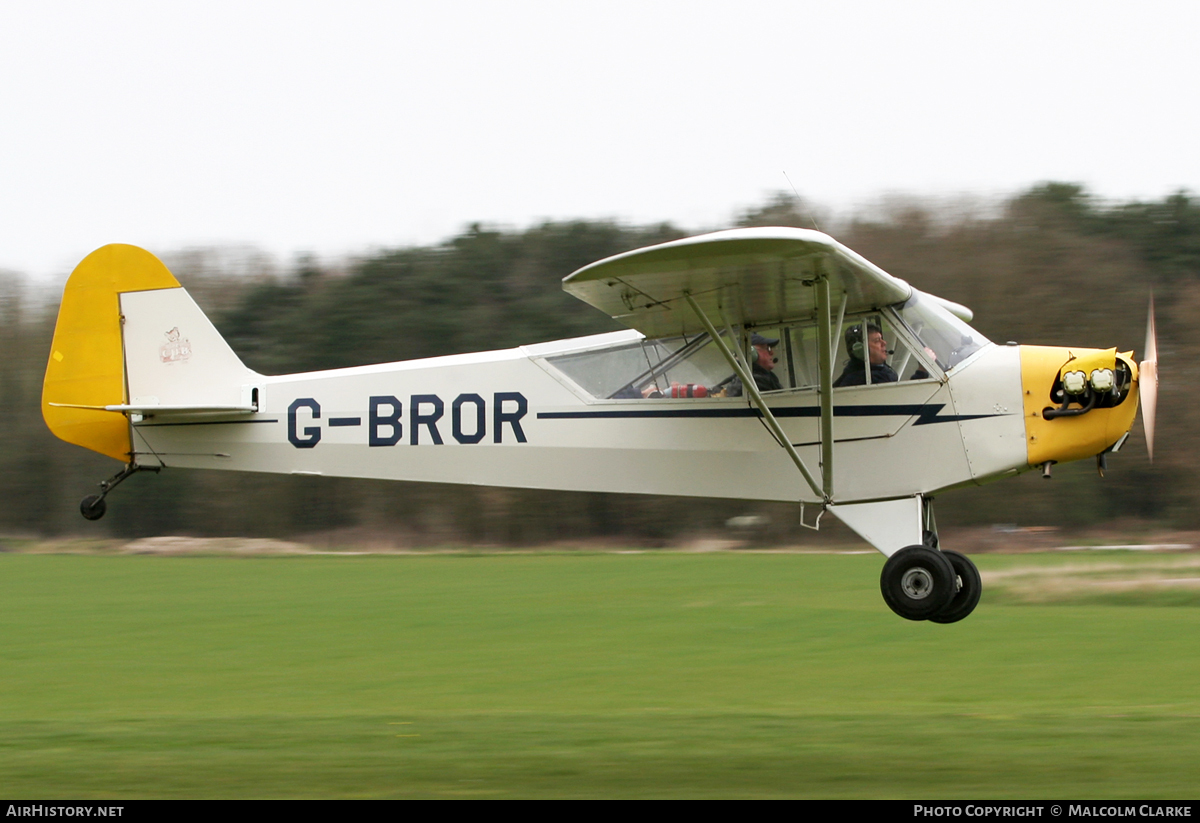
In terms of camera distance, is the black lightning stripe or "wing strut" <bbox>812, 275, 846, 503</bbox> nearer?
"wing strut" <bbox>812, 275, 846, 503</bbox>

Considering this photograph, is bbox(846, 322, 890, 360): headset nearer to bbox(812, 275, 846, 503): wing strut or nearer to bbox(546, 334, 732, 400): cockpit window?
bbox(812, 275, 846, 503): wing strut

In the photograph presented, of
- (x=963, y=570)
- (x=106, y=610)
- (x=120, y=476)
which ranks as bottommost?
(x=106, y=610)

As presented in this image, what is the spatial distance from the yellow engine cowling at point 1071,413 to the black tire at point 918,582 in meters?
0.98

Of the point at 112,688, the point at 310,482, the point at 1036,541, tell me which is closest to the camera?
the point at 112,688

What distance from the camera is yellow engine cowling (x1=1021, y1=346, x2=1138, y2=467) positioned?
834 cm

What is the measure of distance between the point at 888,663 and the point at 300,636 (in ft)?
34.1

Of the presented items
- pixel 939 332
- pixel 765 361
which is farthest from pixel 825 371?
pixel 939 332

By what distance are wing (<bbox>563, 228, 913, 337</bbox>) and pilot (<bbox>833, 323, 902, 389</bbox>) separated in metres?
0.17

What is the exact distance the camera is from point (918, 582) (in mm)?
8453

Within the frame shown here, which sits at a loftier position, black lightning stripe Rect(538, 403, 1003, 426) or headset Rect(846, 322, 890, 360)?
A: headset Rect(846, 322, 890, 360)

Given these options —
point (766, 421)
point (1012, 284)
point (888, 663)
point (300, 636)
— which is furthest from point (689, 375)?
point (1012, 284)

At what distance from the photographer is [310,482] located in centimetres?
3306

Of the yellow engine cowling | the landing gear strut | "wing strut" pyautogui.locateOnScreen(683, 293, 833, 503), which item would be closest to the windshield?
the yellow engine cowling

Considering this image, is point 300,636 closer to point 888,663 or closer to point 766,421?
point 888,663
